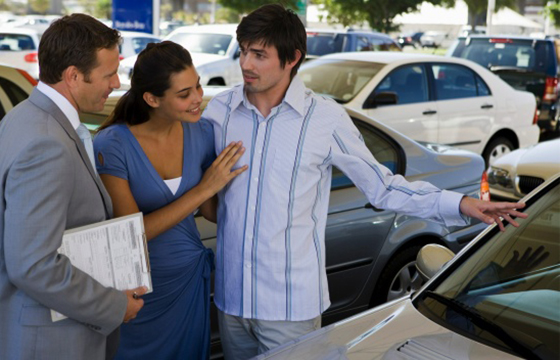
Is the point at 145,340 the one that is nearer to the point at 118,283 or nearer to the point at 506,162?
the point at 118,283

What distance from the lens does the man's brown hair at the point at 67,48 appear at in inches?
85.4

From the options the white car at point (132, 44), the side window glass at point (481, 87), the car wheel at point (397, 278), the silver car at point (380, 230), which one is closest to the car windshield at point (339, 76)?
the side window glass at point (481, 87)

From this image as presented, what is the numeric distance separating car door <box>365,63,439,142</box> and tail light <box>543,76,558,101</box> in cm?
389

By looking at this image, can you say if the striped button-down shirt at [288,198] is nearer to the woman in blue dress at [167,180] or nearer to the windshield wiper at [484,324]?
the woman in blue dress at [167,180]

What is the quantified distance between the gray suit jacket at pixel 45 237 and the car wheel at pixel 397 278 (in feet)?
8.09

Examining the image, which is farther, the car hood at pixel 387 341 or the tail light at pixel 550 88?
the tail light at pixel 550 88

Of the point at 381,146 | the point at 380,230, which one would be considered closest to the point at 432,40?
the point at 381,146

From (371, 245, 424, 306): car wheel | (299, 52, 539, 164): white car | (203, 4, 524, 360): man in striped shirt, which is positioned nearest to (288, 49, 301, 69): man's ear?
(203, 4, 524, 360): man in striped shirt

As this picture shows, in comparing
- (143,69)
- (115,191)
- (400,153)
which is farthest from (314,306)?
(400,153)

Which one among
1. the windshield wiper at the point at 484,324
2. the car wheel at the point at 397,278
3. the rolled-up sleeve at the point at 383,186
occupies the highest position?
the rolled-up sleeve at the point at 383,186

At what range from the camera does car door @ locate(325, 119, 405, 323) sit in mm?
4270

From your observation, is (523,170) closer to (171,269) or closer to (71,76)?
(171,269)

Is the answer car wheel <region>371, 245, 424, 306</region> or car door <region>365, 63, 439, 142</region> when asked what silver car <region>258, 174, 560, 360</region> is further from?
car door <region>365, 63, 439, 142</region>

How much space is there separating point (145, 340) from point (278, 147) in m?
0.81
